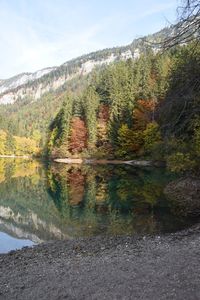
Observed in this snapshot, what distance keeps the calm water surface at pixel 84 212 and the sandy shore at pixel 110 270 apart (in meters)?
3.53

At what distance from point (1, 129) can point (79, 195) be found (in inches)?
4362

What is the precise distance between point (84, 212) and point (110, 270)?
13.4 m

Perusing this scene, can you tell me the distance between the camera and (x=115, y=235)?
16.9 metres

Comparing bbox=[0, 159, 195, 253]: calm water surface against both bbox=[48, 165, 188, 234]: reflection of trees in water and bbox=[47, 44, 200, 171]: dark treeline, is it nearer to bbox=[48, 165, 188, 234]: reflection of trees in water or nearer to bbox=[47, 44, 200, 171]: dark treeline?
bbox=[48, 165, 188, 234]: reflection of trees in water

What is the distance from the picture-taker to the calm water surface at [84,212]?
730 inches

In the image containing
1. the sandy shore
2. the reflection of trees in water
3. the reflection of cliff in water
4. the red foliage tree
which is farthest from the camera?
the red foliage tree

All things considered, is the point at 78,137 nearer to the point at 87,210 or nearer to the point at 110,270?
the point at 87,210

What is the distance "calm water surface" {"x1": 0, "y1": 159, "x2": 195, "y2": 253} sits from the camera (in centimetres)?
1855

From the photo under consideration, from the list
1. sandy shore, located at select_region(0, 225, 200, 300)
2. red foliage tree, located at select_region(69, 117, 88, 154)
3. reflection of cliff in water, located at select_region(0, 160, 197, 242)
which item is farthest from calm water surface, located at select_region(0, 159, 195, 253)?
red foliage tree, located at select_region(69, 117, 88, 154)

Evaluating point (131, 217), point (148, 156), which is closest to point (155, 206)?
point (131, 217)

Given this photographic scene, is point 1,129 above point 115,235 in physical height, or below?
above

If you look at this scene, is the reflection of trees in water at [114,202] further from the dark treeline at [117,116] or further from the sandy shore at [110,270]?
the dark treeline at [117,116]

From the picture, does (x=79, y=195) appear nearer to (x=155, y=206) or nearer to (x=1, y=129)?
(x=155, y=206)

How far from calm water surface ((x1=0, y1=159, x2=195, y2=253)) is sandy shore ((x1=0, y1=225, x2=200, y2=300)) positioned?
3.53 m
